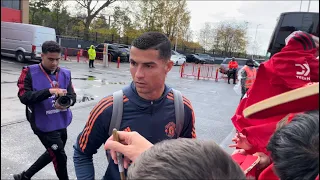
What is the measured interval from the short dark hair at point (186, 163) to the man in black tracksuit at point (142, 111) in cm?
110

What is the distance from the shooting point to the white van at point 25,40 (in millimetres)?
17203

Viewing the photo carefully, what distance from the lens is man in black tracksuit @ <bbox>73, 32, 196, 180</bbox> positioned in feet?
6.14

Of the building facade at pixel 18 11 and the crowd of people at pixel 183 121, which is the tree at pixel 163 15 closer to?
the building facade at pixel 18 11

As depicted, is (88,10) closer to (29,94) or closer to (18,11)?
(18,11)

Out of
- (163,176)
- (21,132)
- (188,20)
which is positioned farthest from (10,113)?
(188,20)

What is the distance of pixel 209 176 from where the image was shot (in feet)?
2.33

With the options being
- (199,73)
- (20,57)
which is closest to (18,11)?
(20,57)

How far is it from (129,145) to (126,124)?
69 cm

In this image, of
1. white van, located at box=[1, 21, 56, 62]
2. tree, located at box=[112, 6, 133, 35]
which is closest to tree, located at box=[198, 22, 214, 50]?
tree, located at box=[112, 6, 133, 35]

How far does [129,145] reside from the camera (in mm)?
1189

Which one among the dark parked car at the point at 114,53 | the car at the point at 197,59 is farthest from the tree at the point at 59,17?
the car at the point at 197,59

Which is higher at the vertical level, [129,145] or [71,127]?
[129,145]

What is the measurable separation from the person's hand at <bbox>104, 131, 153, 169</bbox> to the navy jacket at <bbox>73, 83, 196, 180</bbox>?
0.61 m

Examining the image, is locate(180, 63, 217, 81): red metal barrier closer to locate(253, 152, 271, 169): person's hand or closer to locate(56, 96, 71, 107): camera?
locate(56, 96, 71, 107): camera
